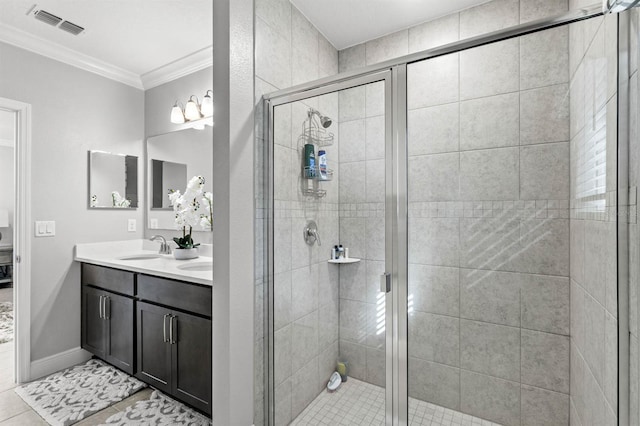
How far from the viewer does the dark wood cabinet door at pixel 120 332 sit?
2150 mm

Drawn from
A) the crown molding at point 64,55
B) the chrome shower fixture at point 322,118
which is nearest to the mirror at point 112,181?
the crown molding at point 64,55

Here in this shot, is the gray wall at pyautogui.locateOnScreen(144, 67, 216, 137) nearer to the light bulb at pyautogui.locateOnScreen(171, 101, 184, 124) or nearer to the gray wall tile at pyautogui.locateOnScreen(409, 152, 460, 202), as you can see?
the light bulb at pyautogui.locateOnScreen(171, 101, 184, 124)

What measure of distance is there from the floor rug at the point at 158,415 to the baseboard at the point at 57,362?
989 mm

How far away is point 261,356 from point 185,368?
54 cm

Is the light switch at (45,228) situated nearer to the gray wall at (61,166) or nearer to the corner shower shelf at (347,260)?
the gray wall at (61,166)

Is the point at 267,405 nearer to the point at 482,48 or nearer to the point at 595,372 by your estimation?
the point at 595,372

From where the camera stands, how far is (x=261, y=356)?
5.37 ft

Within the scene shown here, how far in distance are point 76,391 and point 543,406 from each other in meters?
2.80

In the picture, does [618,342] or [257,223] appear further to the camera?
[257,223]

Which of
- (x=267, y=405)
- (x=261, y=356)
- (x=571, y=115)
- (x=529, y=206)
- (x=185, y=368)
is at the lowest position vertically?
(x=267, y=405)

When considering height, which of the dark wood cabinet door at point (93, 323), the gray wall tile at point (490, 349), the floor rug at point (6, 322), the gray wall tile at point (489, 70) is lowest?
the floor rug at point (6, 322)

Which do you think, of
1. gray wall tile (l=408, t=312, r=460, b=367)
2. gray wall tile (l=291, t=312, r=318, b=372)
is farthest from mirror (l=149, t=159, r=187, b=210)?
gray wall tile (l=408, t=312, r=460, b=367)

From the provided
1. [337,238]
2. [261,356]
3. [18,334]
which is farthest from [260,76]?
[18,334]

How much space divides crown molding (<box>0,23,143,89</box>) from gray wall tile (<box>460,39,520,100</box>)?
3.03 metres
